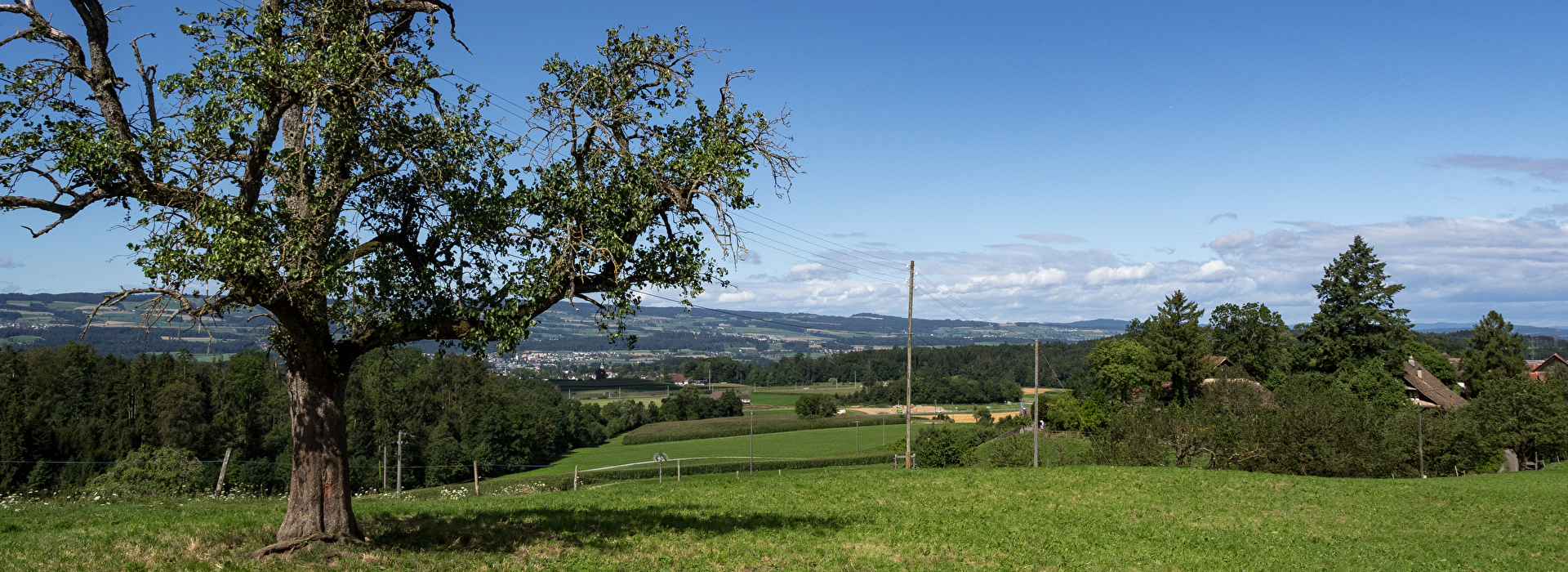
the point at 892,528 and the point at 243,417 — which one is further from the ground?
the point at 892,528

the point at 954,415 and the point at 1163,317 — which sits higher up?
the point at 1163,317

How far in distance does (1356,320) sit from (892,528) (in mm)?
65614

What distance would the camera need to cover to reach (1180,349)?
71.5m

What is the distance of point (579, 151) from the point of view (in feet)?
43.2

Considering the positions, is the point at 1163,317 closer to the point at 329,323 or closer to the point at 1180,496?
the point at 1180,496

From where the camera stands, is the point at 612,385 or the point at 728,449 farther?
the point at 612,385

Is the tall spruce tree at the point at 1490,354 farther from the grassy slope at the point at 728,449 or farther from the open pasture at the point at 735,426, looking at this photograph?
the open pasture at the point at 735,426

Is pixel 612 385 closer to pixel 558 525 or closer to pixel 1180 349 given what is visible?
pixel 1180 349

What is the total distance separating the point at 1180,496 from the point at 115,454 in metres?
67.6

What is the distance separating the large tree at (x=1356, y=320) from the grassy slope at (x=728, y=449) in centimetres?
3976

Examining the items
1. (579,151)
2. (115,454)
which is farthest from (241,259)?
(115,454)

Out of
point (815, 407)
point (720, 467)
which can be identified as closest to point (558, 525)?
point (720, 467)

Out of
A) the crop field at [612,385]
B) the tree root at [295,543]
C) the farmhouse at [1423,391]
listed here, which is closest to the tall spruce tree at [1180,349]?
the farmhouse at [1423,391]

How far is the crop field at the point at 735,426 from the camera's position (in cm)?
9469
